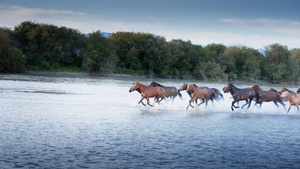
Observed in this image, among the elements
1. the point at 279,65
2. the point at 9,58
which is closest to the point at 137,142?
the point at 9,58

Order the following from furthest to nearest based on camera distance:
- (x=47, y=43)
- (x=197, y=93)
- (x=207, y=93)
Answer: (x=47, y=43) → (x=207, y=93) → (x=197, y=93)

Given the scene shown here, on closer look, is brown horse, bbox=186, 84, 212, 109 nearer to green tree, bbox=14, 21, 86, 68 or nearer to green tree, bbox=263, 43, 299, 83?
green tree, bbox=14, 21, 86, 68

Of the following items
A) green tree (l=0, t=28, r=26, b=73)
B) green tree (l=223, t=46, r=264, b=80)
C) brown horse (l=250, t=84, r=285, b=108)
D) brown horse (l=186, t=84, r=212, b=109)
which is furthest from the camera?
green tree (l=223, t=46, r=264, b=80)

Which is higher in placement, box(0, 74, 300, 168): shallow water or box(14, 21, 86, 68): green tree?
box(14, 21, 86, 68): green tree

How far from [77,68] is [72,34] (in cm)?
992

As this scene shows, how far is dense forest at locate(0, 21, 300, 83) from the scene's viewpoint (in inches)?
3553

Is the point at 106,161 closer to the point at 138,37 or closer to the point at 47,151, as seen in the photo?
the point at 47,151

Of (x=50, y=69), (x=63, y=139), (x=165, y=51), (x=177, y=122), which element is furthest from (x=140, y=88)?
(x=165, y=51)

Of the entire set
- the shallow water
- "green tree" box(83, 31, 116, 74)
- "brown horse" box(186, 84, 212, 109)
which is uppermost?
"green tree" box(83, 31, 116, 74)

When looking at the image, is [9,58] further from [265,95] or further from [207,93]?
[265,95]

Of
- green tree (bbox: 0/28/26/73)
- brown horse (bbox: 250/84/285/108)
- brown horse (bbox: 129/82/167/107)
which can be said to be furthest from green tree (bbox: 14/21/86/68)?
brown horse (bbox: 250/84/285/108)

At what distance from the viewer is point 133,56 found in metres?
109

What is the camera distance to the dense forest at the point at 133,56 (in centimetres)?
9025

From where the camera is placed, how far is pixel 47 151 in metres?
10.3
